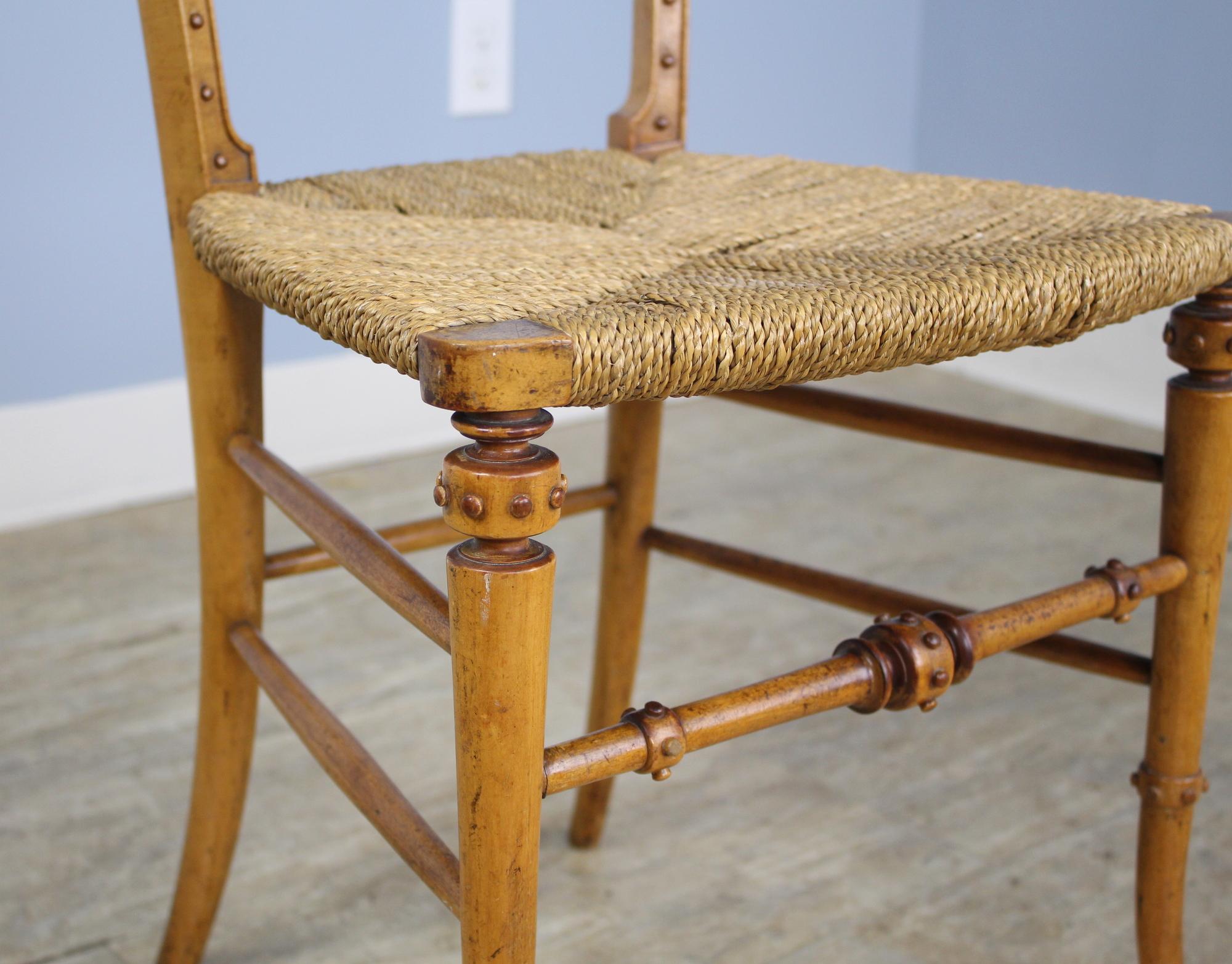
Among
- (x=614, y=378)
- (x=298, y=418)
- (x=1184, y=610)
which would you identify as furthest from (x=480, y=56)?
(x=614, y=378)

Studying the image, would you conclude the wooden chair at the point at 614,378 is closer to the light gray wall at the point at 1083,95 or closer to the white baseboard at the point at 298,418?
the white baseboard at the point at 298,418

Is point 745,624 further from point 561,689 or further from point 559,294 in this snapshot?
point 559,294

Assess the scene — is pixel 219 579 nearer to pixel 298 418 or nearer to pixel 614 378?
pixel 614 378

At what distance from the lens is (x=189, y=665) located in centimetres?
120

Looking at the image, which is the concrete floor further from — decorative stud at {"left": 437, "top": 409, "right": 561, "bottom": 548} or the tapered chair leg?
decorative stud at {"left": 437, "top": 409, "right": 561, "bottom": 548}

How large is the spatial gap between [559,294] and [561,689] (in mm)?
699

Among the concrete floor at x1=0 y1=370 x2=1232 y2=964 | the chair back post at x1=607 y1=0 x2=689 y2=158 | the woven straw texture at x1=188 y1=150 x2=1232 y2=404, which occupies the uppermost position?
the chair back post at x1=607 y1=0 x2=689 y2=158

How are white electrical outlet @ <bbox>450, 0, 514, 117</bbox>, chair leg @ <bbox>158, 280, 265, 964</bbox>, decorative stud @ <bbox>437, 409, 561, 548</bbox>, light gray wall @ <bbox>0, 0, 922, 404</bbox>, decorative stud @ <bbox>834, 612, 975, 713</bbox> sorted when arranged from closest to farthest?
decorative stud @ <bbox>437, 409, 561, 548</bbox>
decorative stud @ <bbox>834, 612, 975, 713</bbox>
chair leg @ <bbox>158, 280, 265, 964</bbox>
light gray wall @ <bbox>0, 0, 922, 404</bbox>
white electrical outlet @ <bbox>450, 0, 514, 117</bbox>

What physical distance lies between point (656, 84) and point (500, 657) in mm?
506

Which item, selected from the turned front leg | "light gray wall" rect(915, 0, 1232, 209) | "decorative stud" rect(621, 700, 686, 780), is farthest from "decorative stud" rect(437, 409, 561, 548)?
"light gray wall" rect(915, 0, 1232, 209)

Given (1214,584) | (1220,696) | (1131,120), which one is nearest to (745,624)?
(1220,696)

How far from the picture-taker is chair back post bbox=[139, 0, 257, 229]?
67 centimetres

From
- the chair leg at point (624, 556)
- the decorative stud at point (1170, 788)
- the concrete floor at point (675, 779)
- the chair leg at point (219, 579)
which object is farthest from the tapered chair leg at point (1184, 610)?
the chair leg at point (219, 579)

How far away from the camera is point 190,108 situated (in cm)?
67
